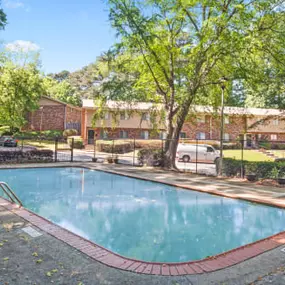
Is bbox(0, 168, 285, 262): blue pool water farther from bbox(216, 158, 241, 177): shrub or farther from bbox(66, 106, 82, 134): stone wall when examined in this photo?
bbox(66, 106, 82, 134): stone wall

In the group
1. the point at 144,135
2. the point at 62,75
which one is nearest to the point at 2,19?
the point at 144,135

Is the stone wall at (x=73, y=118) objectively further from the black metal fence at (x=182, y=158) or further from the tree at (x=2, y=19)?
the tree at (x=2, y=19)

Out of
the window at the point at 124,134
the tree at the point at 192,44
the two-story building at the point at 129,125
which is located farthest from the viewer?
the window at the point at 124,134

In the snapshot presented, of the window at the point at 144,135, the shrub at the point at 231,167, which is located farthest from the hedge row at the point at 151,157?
the window at the point at 144,135

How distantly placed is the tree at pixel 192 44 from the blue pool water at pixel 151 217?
18.9ft

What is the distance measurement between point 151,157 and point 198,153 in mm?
5099

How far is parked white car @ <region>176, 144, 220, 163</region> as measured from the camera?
64.3 feet

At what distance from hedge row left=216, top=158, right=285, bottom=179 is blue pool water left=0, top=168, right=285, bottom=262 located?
3.73m

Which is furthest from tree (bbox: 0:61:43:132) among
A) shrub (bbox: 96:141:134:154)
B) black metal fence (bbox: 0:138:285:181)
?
shrub (bbox: 96:141:134:154)

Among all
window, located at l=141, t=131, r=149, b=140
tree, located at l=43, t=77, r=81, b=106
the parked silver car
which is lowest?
the parked silver car

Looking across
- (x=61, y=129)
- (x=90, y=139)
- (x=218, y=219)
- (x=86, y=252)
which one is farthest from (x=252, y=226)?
(x=61, y=129)

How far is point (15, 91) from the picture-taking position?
2647cm

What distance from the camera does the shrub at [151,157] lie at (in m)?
15.8

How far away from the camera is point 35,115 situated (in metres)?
35.0
